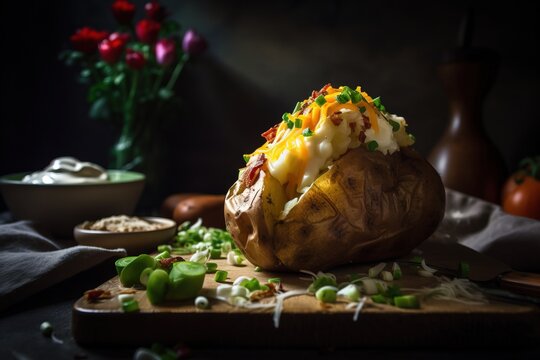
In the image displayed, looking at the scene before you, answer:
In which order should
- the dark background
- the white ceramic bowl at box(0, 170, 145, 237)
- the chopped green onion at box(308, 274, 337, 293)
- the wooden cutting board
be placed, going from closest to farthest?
1. the wooden cutting board
2. the chopped green onion at box(308, 274, 337, 293)
3. the white ceramic bowl at box(0, 170, 145, 237)
4. the dark background

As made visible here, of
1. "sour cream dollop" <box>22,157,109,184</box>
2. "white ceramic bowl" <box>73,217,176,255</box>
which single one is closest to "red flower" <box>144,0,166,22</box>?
"sour cream dollop" <box>22,157,109,184</box>

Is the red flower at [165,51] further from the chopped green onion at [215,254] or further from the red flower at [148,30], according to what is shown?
the chopped green onion at [215,254]

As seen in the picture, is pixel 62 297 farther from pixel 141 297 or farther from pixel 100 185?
pixel 100 185

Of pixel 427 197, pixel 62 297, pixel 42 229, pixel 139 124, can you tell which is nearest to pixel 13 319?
pixel 62 297

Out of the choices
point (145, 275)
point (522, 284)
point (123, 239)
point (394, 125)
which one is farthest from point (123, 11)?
point (522, 284)

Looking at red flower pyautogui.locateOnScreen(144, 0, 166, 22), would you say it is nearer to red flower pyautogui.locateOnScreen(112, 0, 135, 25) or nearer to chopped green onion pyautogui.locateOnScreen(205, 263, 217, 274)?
red flower pyautogui.locateOnScreen(112, 0, 135, 25)
